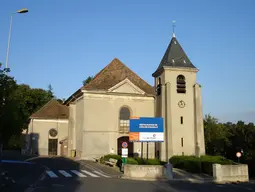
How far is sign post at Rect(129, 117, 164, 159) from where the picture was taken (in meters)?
24.7

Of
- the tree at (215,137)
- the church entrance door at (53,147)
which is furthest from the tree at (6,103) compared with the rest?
the tree at (215,137)

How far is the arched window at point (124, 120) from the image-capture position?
3553 cm

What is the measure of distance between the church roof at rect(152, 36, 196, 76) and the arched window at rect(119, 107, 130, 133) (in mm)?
7041

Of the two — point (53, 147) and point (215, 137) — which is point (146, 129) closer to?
point (53, 147)

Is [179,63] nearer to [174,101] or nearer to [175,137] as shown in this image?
[174,101]

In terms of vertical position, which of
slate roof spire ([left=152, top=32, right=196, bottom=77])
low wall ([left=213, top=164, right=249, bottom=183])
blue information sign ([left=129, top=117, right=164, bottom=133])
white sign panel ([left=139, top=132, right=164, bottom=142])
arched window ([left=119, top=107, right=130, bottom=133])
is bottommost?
low wall ([left=213, top=164, right=249, bottom=183])

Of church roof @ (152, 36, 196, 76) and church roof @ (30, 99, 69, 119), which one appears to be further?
church roof @ (30, 99, 69, 119)

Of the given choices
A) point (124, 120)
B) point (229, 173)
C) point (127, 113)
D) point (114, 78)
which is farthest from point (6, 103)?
point (114, 78)

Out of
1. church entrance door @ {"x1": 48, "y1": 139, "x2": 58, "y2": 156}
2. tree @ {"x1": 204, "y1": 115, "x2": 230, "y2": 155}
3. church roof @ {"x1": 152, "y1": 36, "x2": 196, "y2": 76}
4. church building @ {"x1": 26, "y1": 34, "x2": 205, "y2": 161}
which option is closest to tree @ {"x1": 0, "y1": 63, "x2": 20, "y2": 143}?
church building @ {"x1": 26, "y1": 34, "x2": 205, "y2": 161}

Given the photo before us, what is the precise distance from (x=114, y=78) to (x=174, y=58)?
26.5 feet

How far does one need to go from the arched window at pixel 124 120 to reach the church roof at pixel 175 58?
23.1ft

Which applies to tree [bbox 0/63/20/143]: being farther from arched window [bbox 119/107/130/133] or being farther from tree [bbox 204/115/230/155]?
tree [bbox 204/115/230/155]

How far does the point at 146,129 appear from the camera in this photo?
24.8 meters

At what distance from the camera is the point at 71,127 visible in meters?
39.5
